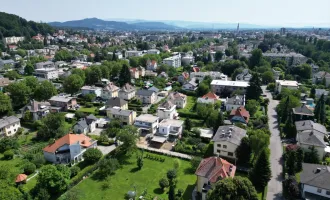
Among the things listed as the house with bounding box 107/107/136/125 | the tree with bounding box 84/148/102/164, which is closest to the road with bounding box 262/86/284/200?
the tree with bounding box 84/148/102/164

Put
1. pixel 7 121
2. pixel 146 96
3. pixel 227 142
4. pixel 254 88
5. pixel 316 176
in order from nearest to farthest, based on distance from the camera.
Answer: pixel 316 176, pixel 227 142, pixel 7 121, pixel 254 88, pixel 146 96

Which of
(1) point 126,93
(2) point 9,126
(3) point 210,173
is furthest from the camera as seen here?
(1) point 126,93

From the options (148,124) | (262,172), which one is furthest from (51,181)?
(262,172)

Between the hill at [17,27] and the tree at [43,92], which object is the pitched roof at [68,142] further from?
the hill at [17,27]

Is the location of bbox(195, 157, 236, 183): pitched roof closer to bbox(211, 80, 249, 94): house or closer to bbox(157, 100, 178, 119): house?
bbox(157, 100, 178, 119): house

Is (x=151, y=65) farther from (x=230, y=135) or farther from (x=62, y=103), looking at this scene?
(x=230, y=135)

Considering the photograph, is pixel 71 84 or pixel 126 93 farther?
pixel 126 93
